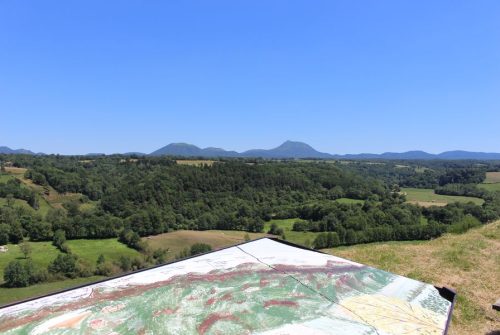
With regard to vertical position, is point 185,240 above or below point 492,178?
below

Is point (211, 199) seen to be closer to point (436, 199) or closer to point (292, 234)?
point (292, 234)

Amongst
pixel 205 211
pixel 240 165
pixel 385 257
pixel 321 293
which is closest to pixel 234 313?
pixel 321 293

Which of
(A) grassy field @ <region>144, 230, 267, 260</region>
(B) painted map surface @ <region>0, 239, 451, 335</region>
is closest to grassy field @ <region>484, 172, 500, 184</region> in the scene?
(A) grassy field @ <region>144, 230, 267, 260</region>

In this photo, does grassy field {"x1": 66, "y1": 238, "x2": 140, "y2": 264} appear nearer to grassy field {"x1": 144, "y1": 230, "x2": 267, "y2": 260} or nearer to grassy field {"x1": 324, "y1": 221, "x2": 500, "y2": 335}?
grassy field {"x1": 144, "y1": 230, "x2": 267, "y2": 260}

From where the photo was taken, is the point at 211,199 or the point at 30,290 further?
the point at 211,199

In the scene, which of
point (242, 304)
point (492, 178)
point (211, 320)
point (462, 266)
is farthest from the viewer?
point (492, 178)

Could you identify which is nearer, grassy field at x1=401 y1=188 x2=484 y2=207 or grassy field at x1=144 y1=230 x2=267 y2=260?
grassy field at x1=144 y1=230 x2=267 y2=260

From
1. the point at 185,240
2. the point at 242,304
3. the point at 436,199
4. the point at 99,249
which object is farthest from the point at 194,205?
the point at 242,304
